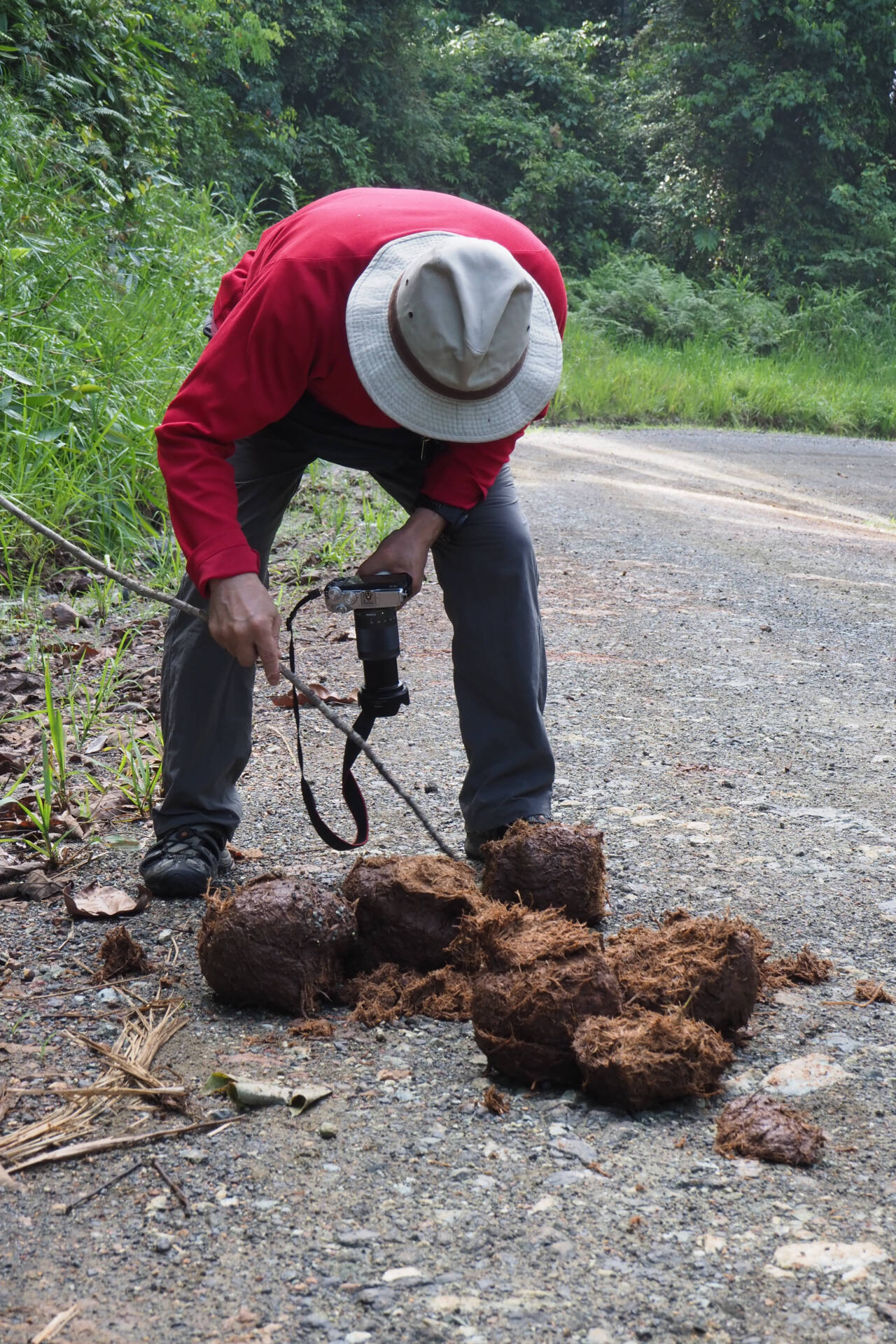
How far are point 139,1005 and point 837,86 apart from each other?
20.7m

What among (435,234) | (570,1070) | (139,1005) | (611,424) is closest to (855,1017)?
(570,1070)

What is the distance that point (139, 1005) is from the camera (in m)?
2.15

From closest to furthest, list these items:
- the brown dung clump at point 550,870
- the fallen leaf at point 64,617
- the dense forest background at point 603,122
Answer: the brown dung clump at point 550,870 < the fallen leaf at point 64,617 < the dense forest background at point 603,122

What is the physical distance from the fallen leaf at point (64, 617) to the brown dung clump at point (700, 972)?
2862 millimetres

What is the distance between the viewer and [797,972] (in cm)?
227

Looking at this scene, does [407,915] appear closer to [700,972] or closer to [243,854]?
[700,972]

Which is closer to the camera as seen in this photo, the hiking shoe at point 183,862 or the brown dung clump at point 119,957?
the brown dung clump at point 119,957

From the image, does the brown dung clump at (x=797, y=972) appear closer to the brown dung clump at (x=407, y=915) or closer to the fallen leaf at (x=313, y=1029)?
the brown dung clump at (x=407, y=915)

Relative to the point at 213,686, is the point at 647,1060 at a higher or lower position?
lower

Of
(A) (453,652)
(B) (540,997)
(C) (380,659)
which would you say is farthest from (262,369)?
(B) (540,997)

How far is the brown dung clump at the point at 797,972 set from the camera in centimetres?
225

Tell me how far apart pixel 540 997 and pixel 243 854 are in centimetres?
111

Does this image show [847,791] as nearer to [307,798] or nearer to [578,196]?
[307,798]

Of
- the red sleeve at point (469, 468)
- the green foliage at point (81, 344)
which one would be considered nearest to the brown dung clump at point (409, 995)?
the red sleeve at point (469, 468)
